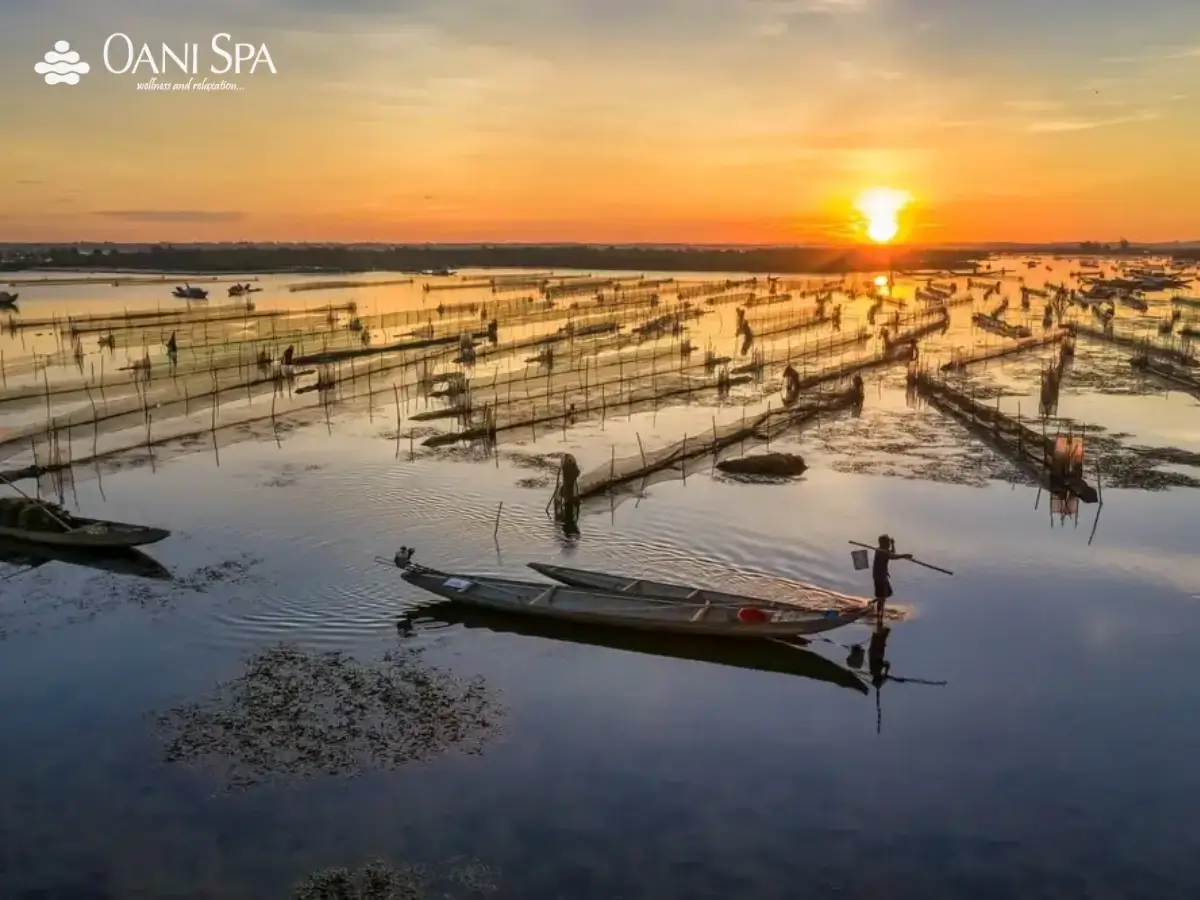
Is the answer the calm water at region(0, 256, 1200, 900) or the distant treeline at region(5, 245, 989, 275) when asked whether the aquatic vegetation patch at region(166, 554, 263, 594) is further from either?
the distant treeline at region(5, 245, 989, 275)

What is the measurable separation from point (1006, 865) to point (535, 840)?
4.88 m

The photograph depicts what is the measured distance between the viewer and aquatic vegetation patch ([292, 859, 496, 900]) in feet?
30.5

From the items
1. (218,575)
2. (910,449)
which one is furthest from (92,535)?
(910,449)

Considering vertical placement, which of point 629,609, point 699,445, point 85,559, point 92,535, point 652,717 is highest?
point 92,535

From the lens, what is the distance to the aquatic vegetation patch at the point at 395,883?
9289mm

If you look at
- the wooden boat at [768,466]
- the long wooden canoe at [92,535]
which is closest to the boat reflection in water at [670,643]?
the long wooden canoe at [92,535]

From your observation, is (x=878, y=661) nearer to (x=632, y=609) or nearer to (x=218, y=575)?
(x=632, y=609)

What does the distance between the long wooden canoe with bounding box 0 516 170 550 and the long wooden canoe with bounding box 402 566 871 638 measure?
551cm

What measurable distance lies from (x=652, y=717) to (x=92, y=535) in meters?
11.7

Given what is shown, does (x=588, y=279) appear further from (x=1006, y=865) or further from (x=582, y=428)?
(x=1006, y=865)

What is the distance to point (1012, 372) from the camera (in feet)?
142

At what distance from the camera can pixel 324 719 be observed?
12477 mm

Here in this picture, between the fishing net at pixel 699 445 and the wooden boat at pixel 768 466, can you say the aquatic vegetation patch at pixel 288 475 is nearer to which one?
the fishing net at pixel 699 445

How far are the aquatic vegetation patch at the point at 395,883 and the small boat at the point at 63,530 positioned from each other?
34.0ft
